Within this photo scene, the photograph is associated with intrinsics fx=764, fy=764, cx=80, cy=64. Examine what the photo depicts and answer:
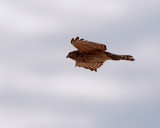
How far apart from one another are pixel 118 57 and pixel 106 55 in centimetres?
81

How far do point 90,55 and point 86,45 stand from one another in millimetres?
1471

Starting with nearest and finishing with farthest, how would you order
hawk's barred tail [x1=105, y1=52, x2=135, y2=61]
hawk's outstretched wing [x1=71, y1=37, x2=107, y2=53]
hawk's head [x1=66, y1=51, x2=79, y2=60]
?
hawk's outstretched wing [x1=71, y1=37, x2=107, y2=53]
hawk's barred tail [x1=105, y1=52, x2=135, y2=61]
hawk's head [x1=66, y1=51, x2=79, y2=60]

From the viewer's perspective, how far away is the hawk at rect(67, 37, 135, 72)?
47.5 metres

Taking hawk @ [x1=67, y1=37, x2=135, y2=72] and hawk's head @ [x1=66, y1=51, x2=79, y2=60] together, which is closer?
hawk @ [x1=67, y1=37, x2=135, y2=72]

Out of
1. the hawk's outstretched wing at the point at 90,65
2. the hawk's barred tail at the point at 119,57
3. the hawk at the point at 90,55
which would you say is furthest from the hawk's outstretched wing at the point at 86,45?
the hawk's outstretched wing at the point at 90,65

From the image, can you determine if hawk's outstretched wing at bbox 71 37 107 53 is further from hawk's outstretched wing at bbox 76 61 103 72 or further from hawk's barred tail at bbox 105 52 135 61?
hawk's outstretched wing at bbox 76 61 103 72

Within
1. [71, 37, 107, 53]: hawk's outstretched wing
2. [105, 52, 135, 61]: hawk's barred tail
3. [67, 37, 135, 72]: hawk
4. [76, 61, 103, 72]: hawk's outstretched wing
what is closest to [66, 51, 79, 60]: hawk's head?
[67, 37, 135, 72]: hawk

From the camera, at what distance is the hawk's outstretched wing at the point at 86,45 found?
47156mm

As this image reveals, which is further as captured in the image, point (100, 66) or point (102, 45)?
point (100, 66)

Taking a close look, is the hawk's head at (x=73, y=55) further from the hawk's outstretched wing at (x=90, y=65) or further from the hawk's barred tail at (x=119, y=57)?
the hawk's barred tail at (x=119, y=57)

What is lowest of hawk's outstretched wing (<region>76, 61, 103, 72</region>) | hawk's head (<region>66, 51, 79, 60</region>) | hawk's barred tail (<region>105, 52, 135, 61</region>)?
hawk's barred tail (<region>105, 52, 135, 61</region>)

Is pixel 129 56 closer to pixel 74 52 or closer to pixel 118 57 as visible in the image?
pixel 118 57

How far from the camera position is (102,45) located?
4697cm

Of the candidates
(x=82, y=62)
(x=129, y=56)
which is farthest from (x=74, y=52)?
(x=129, y=56)
